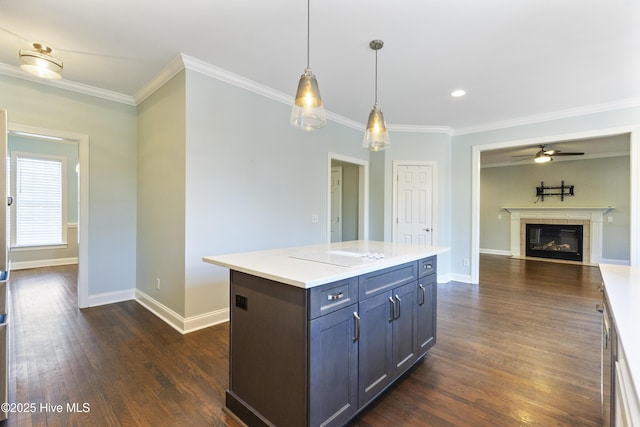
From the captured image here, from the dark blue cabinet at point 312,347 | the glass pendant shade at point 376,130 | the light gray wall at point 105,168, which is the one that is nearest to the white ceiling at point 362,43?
the light gray wall at point 105,168

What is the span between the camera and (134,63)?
3.00 m

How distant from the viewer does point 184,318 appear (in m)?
2.92

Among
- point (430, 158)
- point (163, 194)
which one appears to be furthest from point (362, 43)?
point (430, 158)

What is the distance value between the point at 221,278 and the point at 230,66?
223cm

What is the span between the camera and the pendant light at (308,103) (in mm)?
1883

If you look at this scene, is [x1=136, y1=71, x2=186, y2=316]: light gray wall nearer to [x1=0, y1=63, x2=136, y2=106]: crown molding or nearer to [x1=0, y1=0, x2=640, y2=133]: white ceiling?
[x1=0, y1=63, x2=136, y2=106]: crown molding

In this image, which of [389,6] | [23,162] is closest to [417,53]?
[389,6]

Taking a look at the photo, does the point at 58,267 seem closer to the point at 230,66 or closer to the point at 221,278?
the point at 221,278

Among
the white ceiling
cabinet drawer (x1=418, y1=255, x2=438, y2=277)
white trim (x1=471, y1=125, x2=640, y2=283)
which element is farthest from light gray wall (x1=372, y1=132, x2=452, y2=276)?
cabinet drawer (x1=418, y1=255, x2=438, y2=277)

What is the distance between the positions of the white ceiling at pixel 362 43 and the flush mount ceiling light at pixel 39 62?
120 millimetres

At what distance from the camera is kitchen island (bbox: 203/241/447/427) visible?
1.41 metres

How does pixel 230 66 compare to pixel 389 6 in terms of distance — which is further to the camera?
pixel 230 66

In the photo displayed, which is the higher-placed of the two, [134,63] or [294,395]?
[134,63]

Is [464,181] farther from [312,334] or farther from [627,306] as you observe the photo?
[312,334]
